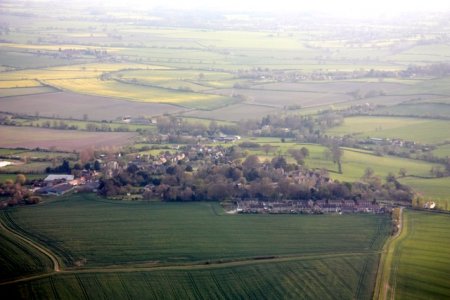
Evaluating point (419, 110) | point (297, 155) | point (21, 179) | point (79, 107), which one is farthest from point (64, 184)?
point (419, 110)

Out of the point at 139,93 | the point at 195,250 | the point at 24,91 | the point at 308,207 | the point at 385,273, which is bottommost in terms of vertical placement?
the point at 385,273

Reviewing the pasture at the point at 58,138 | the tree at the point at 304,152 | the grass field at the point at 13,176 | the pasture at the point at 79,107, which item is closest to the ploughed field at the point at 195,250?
the grass field at the point at 13,176

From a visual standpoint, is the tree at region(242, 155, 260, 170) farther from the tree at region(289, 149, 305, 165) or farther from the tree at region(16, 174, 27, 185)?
the tree at region(16, 174, 27, 185)

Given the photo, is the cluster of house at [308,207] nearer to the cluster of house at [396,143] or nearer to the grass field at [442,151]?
the grass field at [442,151]

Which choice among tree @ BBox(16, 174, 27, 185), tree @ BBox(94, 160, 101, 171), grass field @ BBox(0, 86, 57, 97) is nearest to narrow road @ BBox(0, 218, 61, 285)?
tree @ BBox(16, 174, 27, 185)

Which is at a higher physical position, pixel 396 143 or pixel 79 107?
pixel 79 107

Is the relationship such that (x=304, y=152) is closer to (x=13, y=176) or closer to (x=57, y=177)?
(x=57, y=177)

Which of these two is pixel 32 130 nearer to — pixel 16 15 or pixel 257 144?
pixel 257 144
